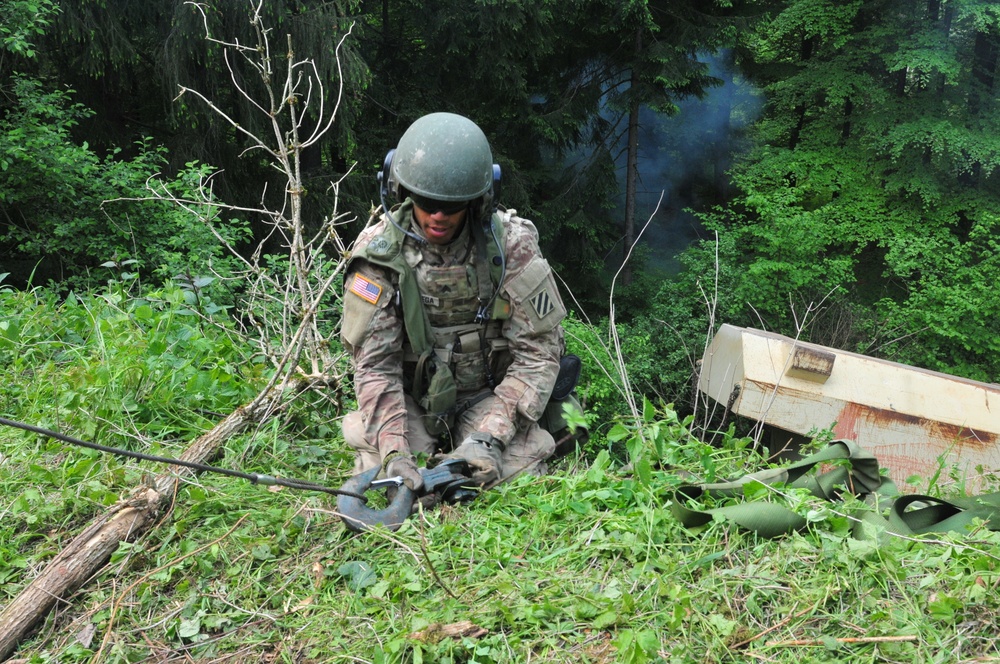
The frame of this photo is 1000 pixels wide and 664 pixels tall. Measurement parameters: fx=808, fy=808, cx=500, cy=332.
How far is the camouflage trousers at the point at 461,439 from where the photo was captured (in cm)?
363

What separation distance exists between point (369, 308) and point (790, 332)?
353 inches

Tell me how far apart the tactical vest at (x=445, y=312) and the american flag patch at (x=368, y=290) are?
0.10 metres

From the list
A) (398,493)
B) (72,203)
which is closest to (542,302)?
(398,493)

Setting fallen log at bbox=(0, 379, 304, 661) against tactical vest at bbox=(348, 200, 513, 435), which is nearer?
fallen log at bbox=(0, 379, 304, 661)

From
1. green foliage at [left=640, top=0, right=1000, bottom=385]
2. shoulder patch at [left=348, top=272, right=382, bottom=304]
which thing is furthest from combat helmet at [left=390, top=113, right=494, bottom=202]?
green foliage at [left=640, top=0, right=1000, bottom=385]

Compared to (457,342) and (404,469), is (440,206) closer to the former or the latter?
(457,342)

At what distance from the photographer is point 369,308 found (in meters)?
3.63

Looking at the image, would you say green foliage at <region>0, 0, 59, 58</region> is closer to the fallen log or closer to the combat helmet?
the combat helmet

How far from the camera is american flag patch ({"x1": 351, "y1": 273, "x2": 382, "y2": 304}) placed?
362 cm

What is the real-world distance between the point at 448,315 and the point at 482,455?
28.6 inches

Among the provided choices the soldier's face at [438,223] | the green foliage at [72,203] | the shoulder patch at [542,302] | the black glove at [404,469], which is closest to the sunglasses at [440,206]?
the soldier's face at [438,223]

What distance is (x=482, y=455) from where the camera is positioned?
11.2 ft

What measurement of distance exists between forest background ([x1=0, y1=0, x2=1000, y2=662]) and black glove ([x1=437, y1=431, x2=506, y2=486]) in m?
0.27

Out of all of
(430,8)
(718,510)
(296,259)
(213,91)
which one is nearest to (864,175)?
(430,8)
